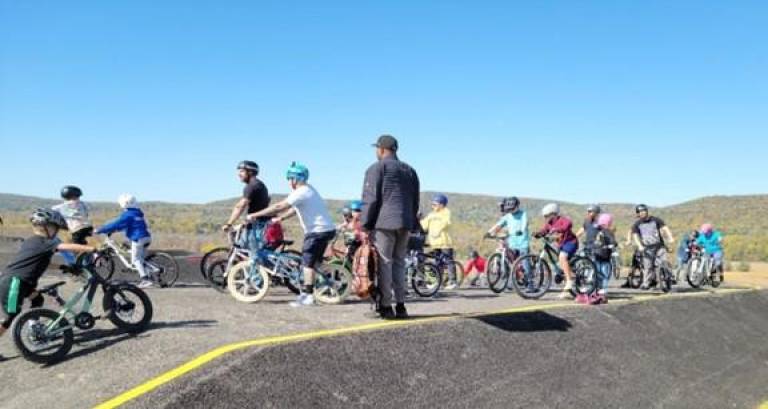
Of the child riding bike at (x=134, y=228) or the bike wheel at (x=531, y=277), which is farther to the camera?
the bike wheel at (x=531, y=277)

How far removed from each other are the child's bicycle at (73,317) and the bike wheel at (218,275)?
11.1ft

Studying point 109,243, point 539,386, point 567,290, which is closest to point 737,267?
point 567,290

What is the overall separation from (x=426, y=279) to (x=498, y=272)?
2.09 meters

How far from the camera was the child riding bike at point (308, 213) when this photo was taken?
907cm

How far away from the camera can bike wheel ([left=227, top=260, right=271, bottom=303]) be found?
981cm

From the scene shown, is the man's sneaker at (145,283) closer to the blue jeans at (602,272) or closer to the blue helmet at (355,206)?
the blue helmet at (355,206)

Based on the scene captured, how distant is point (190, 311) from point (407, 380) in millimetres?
3869

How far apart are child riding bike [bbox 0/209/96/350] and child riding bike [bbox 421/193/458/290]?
8206 mm

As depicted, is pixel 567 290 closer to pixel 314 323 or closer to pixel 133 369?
pixel 314 323

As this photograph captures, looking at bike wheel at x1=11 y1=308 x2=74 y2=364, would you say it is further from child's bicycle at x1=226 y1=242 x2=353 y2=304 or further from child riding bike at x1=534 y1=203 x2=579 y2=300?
child riding bike at x1=534 y1=203 x2=579 y2=300

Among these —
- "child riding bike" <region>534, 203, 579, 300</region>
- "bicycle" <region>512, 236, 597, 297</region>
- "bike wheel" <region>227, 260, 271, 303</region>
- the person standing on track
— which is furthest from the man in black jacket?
the person standing on track

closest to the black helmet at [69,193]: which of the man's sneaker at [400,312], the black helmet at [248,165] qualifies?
the black helmet at [248,165]

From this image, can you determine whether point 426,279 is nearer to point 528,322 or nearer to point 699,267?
point 528,322

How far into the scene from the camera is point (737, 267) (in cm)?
3206
